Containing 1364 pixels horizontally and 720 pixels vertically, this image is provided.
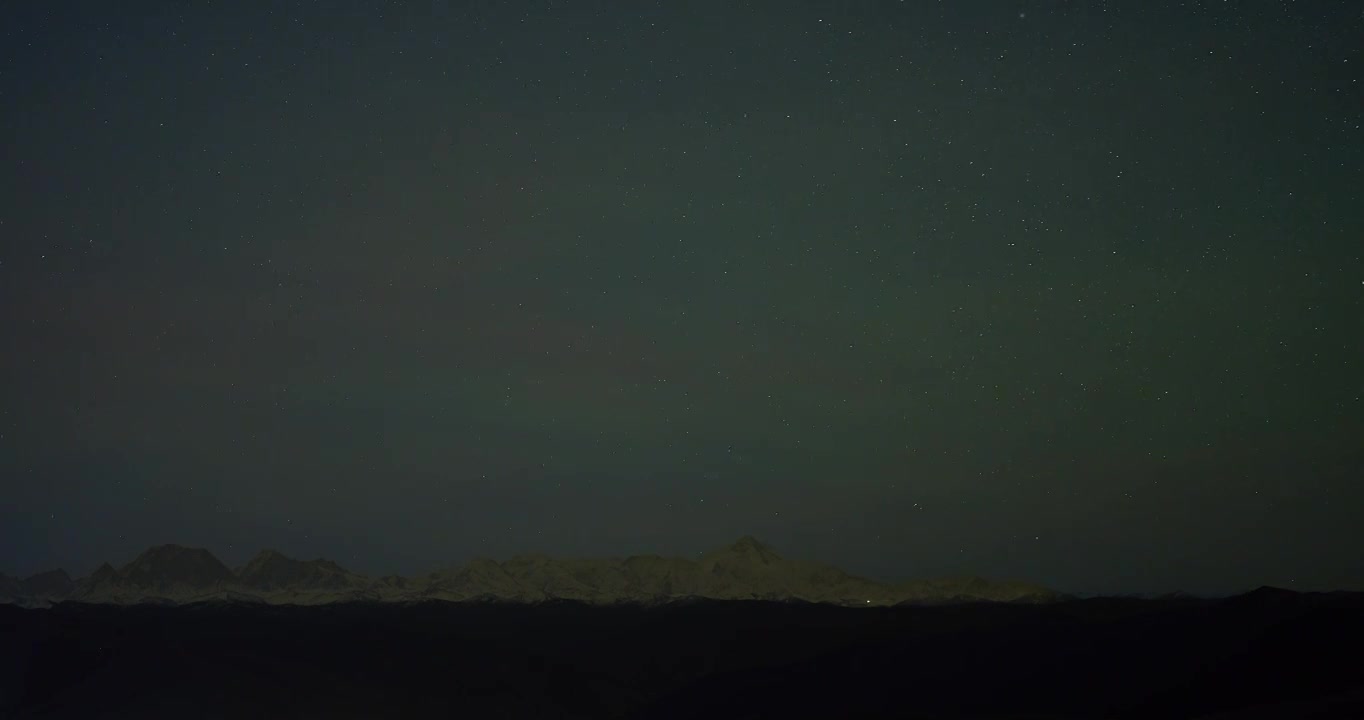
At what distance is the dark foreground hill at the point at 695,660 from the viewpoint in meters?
56.1

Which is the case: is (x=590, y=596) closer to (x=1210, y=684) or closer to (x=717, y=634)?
(x=717, y=634)

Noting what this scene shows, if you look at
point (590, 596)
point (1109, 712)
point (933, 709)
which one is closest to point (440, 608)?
point (590, 596)

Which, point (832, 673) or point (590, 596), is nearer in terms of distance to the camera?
point (832, 673)

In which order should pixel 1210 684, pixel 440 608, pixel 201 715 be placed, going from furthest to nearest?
pixel 440 608 < pixel 201 715 < pixel 1210 684

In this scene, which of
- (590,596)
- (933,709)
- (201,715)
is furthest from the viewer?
(590,596)

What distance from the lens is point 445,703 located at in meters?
85.2

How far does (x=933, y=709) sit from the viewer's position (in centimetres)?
6197

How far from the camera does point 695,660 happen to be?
333 feet

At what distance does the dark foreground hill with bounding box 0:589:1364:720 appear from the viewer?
56094 millimetres

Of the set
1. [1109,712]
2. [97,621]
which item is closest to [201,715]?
[97,621]

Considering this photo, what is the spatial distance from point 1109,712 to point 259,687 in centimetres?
5662

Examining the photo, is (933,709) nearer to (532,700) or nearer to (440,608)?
(532,700)

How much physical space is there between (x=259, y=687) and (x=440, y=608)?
1874 inches

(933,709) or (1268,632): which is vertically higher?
(1268,632)
